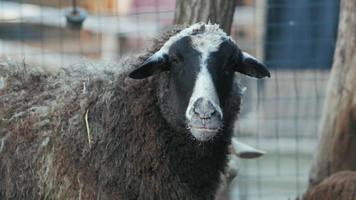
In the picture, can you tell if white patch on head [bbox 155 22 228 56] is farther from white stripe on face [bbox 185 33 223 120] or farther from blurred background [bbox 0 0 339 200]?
blurred background [bbox 0 0 339 200]

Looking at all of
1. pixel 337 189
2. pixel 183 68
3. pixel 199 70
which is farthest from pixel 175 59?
pixel 337 189

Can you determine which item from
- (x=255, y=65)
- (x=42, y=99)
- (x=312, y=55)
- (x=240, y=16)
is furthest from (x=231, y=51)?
(x=240, y=16)

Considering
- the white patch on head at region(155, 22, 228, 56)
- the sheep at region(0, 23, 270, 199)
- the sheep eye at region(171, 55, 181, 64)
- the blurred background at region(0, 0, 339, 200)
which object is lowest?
the blurred background at region(0, 0, 339, 200)

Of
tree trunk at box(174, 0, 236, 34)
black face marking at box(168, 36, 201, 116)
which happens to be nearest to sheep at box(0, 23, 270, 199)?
black face marking at box(168, 36, 201, 116)

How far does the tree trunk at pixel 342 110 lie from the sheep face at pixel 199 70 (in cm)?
185

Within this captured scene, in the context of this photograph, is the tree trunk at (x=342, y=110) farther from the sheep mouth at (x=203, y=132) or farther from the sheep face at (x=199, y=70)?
the sheep mouth at (x=203, y=132)

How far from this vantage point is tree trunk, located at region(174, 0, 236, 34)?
6703mm

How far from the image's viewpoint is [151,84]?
557 centimetres

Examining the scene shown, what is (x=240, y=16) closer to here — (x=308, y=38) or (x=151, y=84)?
(x=308, y=38)

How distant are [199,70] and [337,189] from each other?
1.67 metres

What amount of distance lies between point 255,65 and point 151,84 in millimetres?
631

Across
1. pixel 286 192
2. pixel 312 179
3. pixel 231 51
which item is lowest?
pixel 286 192

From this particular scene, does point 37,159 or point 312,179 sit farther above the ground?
point 37,159

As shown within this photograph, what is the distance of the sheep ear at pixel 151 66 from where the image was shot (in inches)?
211
